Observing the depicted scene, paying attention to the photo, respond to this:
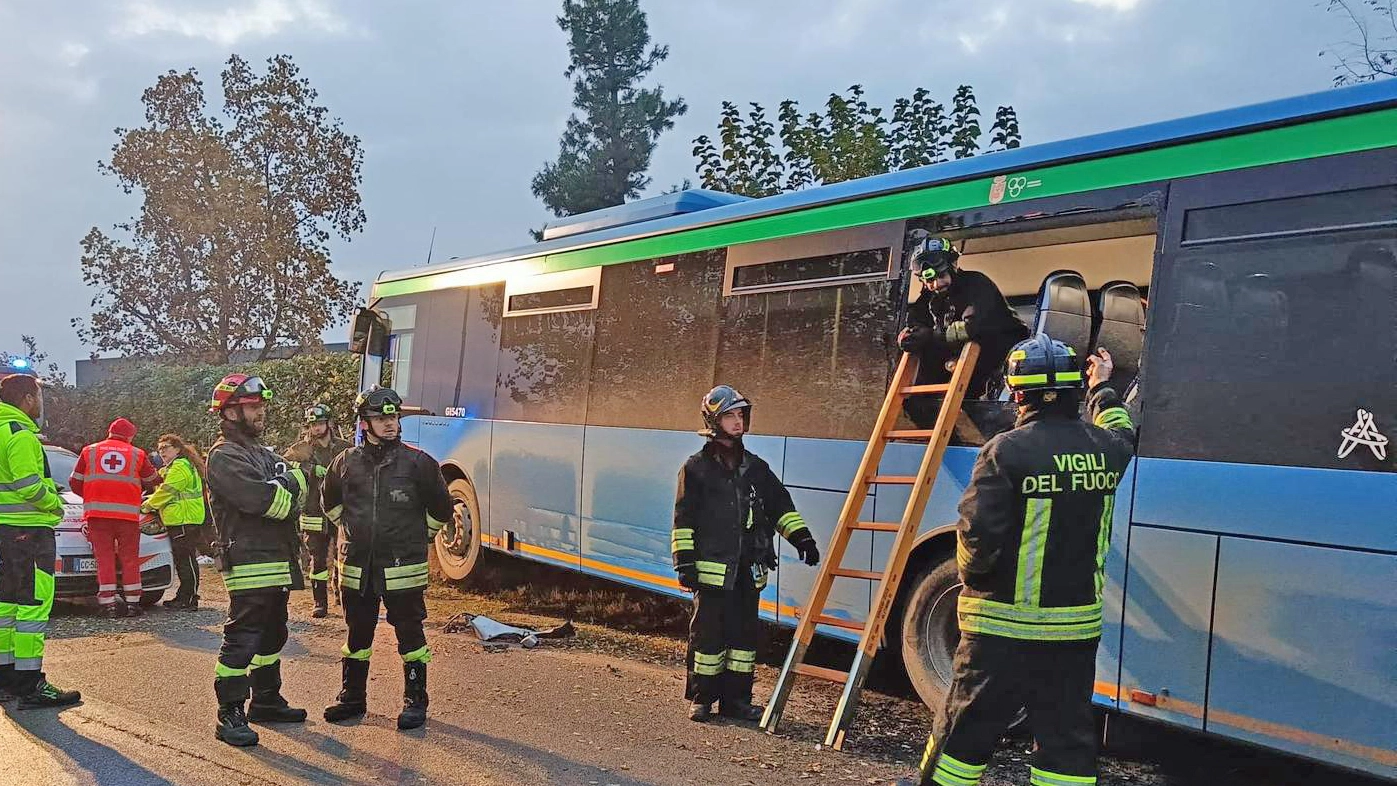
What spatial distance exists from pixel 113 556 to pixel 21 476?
117 inches

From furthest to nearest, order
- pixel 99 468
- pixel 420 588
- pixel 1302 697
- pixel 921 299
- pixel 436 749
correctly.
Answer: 1. pixel 99 468
2. pixel 921 299
3. pixel 420 588
4. pixel 436 749
5. pixel 1302 697

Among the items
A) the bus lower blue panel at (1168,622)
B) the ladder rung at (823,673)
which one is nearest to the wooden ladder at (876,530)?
the ladder rung at (823,673)

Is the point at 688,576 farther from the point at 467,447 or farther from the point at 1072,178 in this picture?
the point at 467,447

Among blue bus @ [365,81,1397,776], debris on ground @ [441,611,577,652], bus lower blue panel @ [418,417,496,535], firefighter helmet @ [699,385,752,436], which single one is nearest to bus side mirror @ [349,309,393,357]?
bus lower blue panel @ [418,417,496,535]

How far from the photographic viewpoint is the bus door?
406 centimetres

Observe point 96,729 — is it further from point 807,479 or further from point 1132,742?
point 1132,742

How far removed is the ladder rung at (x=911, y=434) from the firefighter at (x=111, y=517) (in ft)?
20.7

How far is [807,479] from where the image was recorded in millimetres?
6551

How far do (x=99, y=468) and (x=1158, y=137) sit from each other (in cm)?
801

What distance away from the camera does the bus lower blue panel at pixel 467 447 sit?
9859mm

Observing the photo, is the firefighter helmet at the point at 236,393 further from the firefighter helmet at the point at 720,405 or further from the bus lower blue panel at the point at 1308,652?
the bus lower blue panel at the point at 1308,652

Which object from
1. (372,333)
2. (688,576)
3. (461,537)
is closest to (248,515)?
(688,576)

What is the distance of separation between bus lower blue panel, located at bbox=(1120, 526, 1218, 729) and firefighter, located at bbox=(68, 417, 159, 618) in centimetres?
751

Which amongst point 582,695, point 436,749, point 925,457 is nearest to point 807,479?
point 925,457
